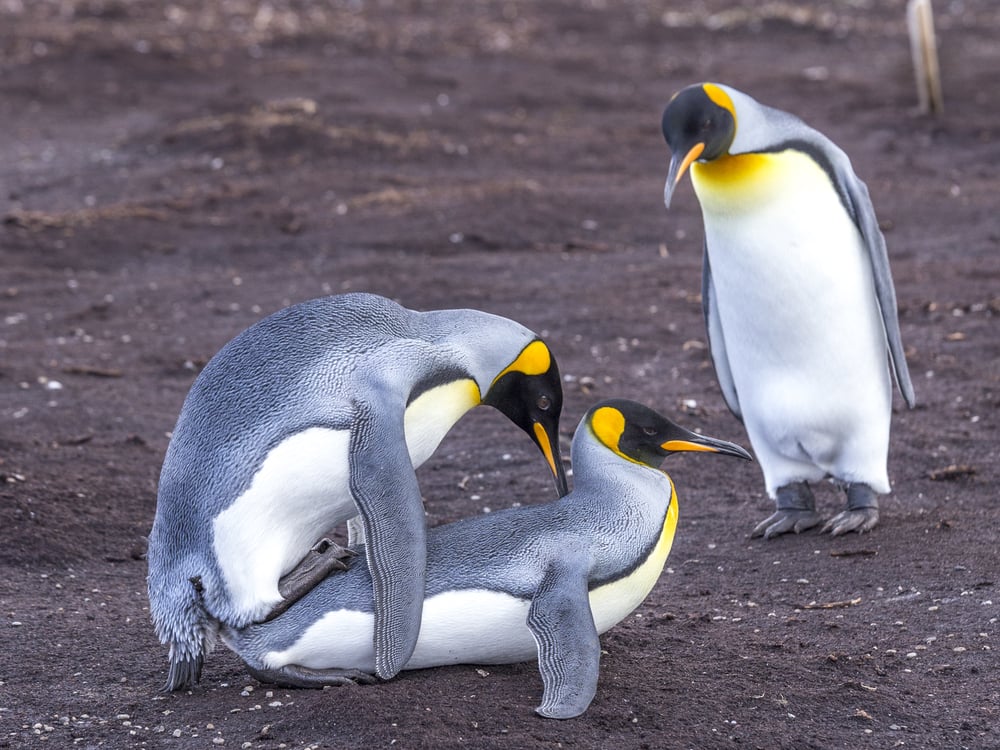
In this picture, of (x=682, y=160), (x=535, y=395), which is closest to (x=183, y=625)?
(x=535, y=395)

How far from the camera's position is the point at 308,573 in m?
3.29

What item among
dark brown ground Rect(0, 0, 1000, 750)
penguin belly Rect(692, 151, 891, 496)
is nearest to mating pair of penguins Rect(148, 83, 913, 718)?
dark brown ground Rect(0, 0, 1000, 750)

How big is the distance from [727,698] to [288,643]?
3.37 ft

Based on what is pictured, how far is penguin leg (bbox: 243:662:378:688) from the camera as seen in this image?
3.20m

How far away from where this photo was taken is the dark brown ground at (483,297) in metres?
3.27

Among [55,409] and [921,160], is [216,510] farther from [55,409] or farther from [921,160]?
[921,160]

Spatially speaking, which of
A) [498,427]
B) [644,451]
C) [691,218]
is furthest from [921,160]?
[644,451]

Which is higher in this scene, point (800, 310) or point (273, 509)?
point (800, 310)

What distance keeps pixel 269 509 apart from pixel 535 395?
2.53 ft

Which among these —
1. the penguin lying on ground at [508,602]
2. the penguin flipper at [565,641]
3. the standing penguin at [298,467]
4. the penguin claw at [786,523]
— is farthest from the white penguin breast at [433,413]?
the penguin claw at [786,523]

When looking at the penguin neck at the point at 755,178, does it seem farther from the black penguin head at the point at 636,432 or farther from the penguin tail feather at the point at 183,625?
the penguin tail feather at the point at 183,625

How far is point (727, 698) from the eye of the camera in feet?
10.6

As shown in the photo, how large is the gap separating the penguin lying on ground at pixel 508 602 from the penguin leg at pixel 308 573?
17mm

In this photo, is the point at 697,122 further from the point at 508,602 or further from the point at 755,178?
the point at 508,602
